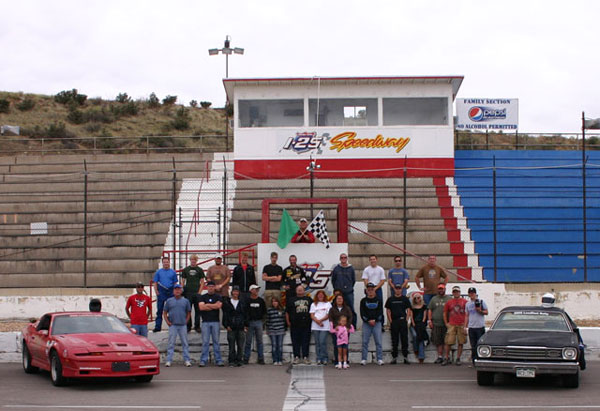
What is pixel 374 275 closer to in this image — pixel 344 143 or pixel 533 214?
pixel 533 214

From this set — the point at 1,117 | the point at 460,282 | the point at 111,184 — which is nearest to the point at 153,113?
the point at 1,117

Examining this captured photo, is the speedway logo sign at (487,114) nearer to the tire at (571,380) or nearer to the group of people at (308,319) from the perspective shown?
the group of people at (308,319)

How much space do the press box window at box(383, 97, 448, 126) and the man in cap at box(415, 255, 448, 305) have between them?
1189cm

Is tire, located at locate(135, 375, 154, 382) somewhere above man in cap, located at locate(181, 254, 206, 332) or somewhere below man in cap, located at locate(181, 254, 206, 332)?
below

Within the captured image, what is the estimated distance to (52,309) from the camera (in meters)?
22.4

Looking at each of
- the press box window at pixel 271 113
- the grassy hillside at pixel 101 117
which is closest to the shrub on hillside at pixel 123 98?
the grassy hillside at pixel 101 117

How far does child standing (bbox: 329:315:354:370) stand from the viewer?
17000 mm

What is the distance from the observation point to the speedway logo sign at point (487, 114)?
3234 centimetres

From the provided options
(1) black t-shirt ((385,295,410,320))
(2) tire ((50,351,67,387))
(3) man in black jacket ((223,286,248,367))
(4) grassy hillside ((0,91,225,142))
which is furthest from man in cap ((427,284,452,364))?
(4) grassy hillside ((0,91,225,142))

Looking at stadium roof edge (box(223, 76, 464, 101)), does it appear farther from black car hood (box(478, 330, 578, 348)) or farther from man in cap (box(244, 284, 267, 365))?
black car hood (box(478, 330, 578, 348))

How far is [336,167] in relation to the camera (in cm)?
2958

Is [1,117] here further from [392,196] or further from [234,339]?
[234,339]

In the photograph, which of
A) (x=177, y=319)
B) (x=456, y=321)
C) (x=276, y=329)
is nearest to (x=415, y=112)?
(x=456, y=321)

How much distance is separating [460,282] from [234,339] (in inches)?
310
